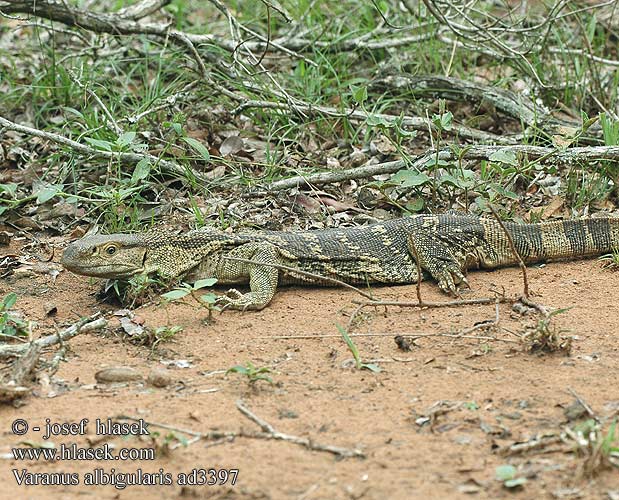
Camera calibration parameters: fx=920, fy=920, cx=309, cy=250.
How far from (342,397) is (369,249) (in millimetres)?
2432

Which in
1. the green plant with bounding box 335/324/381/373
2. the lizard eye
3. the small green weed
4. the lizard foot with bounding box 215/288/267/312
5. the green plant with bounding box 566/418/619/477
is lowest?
the lizard foot with bounding box 215/288/267/312

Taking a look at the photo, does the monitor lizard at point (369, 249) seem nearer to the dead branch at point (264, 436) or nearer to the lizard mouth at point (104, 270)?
the lizard mouth at point (104, 270)

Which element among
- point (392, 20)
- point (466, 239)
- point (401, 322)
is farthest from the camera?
point (392, 20)

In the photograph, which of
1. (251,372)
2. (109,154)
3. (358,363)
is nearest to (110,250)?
(109,154)

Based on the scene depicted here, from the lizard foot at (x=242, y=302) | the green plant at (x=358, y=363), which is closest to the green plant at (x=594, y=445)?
the green plant at (x=358, y=363)

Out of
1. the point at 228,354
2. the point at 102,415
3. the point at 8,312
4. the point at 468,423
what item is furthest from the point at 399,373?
the point at 8,312

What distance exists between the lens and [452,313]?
5.99m

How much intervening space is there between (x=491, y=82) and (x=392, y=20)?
4.95ft

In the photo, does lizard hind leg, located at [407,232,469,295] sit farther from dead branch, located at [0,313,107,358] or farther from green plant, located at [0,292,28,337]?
green plant, located at [0,292,28,337]

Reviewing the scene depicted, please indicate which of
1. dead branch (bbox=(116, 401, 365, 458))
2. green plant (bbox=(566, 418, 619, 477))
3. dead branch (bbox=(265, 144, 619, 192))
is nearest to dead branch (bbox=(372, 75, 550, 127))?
dead branch (bbox=(265, 144, 619, 192))

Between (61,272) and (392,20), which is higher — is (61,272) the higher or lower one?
the lower one

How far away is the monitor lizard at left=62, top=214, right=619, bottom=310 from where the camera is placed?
6840mm

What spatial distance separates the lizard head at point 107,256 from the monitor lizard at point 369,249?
1 centimetres

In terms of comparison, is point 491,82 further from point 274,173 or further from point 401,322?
point 401,322
